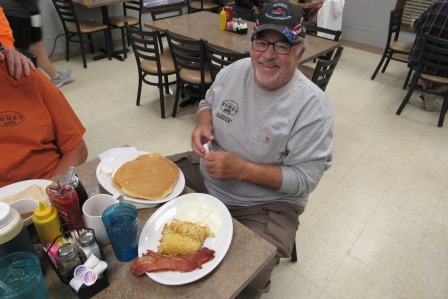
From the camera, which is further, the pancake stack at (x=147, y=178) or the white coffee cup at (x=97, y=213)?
the pancake stack at (x=147, y=178)

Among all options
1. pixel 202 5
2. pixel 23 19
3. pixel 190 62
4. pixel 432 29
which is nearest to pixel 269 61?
pixel 190 62

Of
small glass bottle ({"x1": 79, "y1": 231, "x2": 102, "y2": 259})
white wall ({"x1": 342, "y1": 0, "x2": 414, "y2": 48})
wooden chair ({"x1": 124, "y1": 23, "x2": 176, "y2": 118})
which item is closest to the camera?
small glass bottle ({"x1": 79, "y1": 231, "x2": 102, "y2": 259})

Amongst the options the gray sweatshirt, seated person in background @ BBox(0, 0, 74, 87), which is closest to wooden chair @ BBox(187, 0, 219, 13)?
seated person in background @ BBox(0, 0, 74, 87)

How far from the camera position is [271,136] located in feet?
4.13

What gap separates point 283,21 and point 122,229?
934mm

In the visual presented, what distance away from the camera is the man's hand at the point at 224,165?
117 cm

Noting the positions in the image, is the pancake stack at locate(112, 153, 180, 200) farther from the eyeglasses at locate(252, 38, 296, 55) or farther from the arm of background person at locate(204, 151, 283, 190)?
the eyeglasses at locate(252, 38, 296, 55)

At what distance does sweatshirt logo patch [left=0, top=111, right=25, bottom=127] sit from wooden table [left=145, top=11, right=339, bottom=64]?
188 centimetres

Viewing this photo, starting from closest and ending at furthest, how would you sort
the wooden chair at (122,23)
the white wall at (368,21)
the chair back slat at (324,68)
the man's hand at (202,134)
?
the man's hand at (202,134) → the chair back slat at (324,68) → the wooden chair at (122,23) → the white wall at (368,21)

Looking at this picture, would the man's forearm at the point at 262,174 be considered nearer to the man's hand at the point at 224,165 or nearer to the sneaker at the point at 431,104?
the man's hand at the point at 224,165

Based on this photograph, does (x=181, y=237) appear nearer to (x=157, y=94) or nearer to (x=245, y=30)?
(x=245, y=30)

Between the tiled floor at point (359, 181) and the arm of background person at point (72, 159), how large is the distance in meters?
1.26

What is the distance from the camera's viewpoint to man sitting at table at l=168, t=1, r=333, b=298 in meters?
1.20

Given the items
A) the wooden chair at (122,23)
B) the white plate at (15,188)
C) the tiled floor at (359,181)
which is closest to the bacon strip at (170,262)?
the white plate at (15,188)
